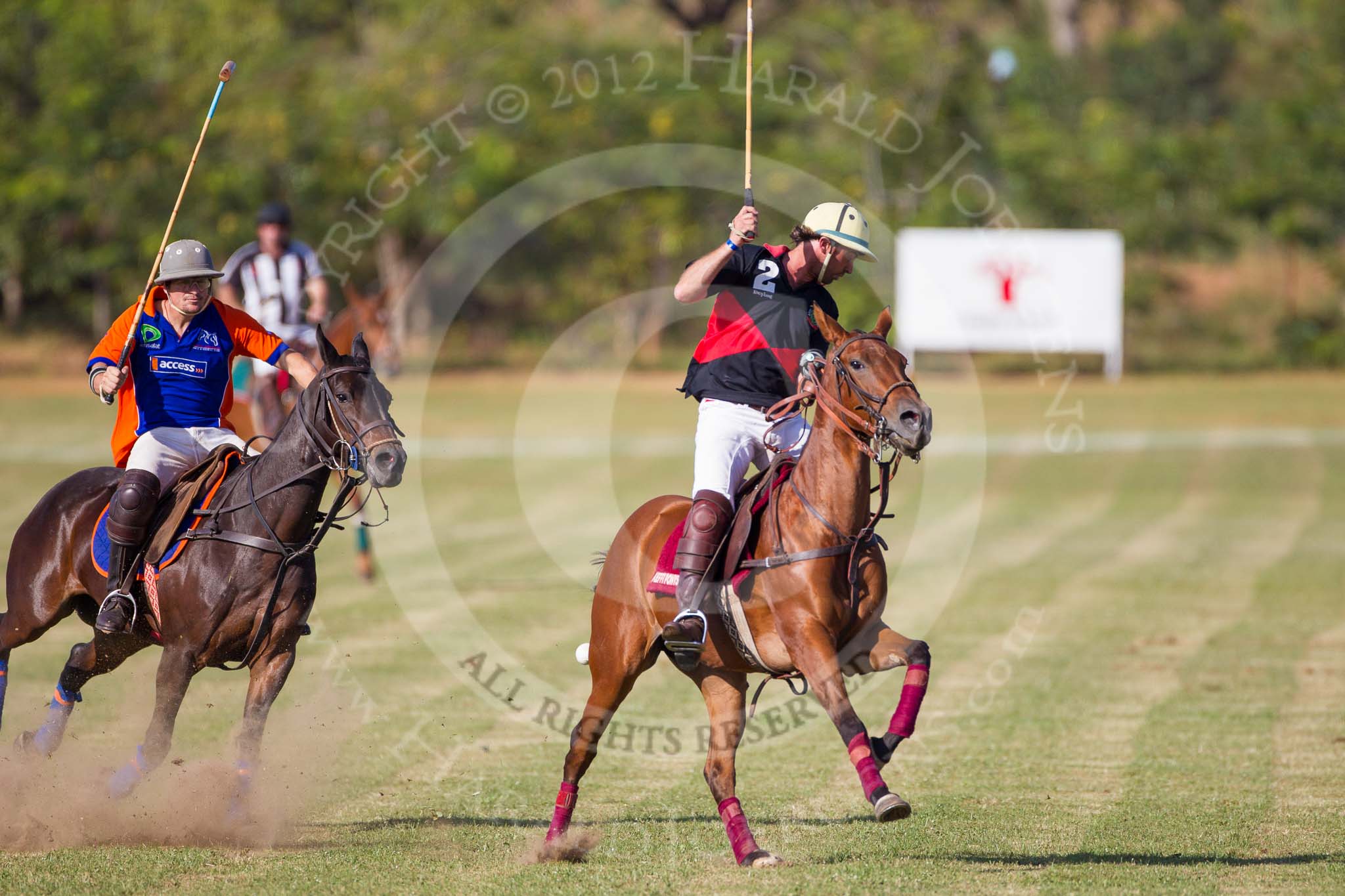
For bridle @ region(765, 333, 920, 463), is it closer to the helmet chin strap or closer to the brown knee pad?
the helmet chin strap

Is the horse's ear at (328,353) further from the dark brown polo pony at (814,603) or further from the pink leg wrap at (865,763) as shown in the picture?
the pink leg wrap at (865,763)

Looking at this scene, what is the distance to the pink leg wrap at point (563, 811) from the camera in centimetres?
714

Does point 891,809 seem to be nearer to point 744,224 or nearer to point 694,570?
point 694,570

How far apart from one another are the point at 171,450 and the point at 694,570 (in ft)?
9.00

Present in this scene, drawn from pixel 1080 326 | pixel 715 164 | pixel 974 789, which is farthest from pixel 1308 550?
pixel 715 164

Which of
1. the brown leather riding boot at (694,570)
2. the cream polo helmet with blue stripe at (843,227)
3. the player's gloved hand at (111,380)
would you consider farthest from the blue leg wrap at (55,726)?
the cream polo helmet with blue stripe at (843,227)

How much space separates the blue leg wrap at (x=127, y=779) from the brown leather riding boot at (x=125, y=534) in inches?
25.5

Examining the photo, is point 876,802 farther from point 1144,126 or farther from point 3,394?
point 1144,126

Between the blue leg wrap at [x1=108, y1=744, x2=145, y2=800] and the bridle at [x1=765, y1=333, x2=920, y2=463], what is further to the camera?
the blue leg wrap at [x1=108, y1=744, x2=145, y2=800]

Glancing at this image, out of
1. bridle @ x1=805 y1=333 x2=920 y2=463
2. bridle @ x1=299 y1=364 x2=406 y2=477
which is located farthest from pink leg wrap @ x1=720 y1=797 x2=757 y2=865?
bridle @ x1=299 y1=364 x2=406 y2=477

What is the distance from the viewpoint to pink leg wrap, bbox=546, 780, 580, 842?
7.14 m

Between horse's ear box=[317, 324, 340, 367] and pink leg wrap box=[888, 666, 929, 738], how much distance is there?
2841mm

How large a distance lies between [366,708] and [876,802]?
5.67 m

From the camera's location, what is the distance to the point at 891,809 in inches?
233
